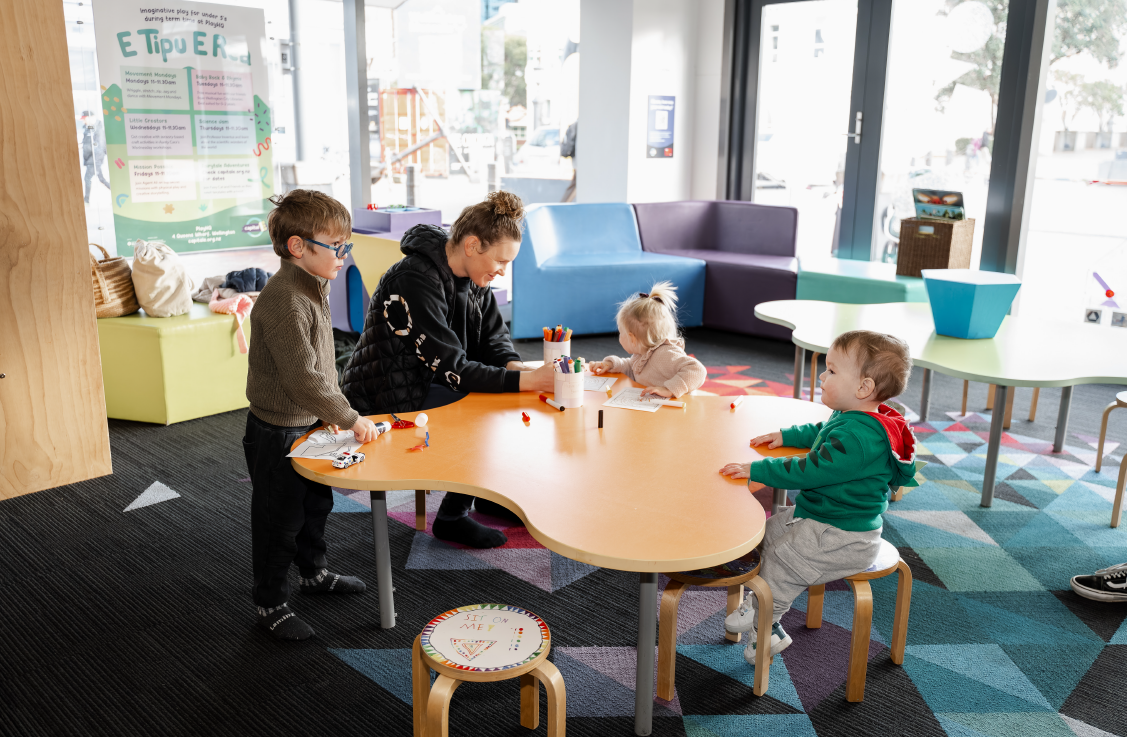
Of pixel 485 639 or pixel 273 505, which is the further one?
pixel 273 505

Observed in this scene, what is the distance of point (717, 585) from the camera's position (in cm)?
214

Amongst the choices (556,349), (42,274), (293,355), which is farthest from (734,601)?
(42,274)

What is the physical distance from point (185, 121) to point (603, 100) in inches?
127

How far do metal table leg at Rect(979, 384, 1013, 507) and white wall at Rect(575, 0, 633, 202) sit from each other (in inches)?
166

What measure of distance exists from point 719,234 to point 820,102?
124cm

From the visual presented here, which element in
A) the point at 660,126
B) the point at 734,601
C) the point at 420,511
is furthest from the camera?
the point at 660,126

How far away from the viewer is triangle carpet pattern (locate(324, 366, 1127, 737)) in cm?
216

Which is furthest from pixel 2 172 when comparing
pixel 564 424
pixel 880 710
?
pixel 880 710

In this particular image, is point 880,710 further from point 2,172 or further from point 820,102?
point 820,102

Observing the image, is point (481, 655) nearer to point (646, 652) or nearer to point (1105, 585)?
point (646, 652)

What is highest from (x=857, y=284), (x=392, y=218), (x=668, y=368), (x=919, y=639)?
(x=392, y=218)

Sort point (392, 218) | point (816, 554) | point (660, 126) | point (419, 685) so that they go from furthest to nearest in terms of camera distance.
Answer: point (660, 126) → point (392, 218) → point (816, 554) → point (419, 685)

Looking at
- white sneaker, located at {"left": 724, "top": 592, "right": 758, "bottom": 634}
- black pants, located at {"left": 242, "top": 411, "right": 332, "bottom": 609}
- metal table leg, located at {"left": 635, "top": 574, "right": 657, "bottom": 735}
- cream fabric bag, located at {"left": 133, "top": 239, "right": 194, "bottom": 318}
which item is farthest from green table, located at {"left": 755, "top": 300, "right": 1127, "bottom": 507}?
cream fabric bag, located at {"left": 133, "top": 239, "right": 194, "bottom": 318}

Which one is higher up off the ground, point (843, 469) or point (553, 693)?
point (843, 469)
